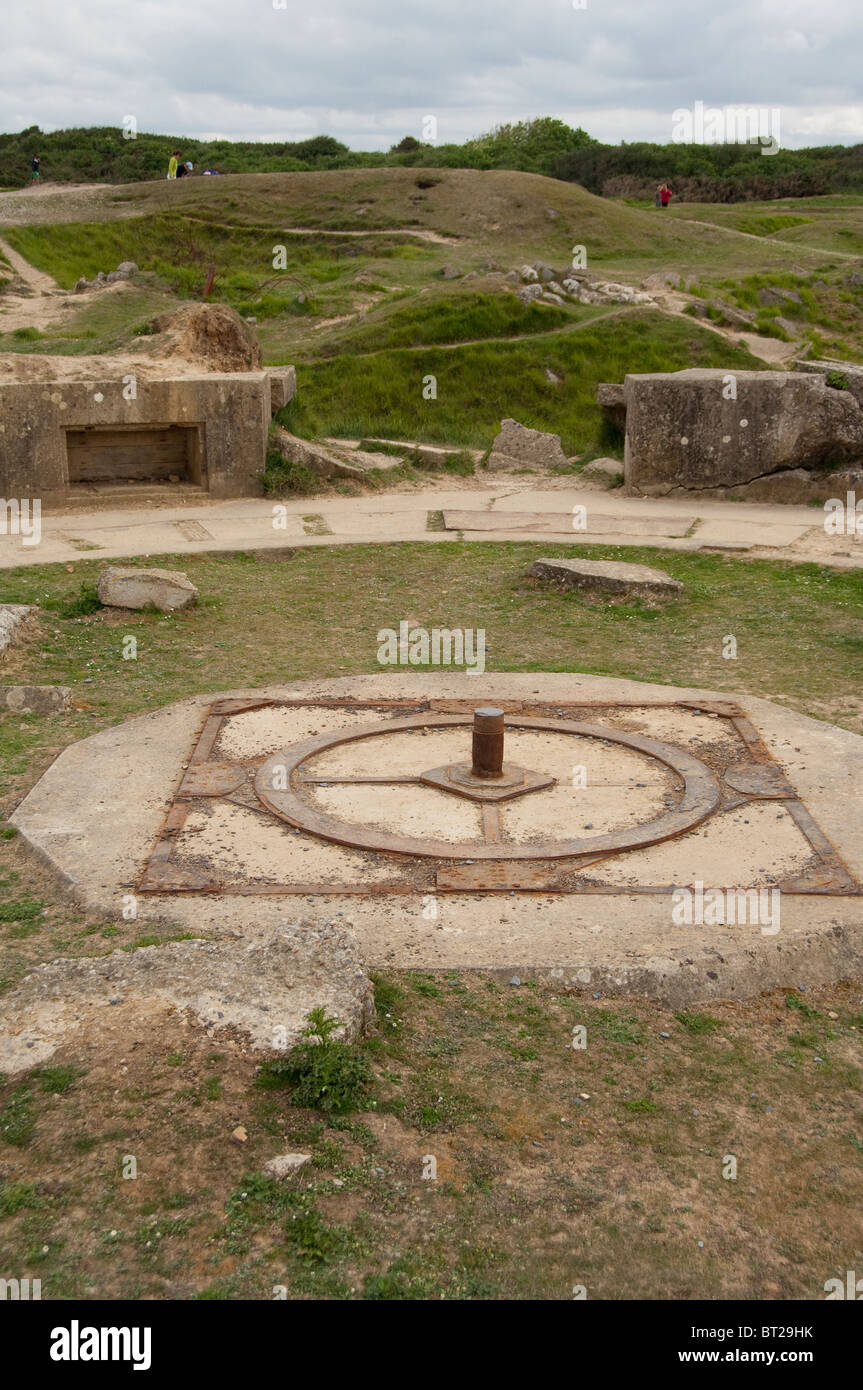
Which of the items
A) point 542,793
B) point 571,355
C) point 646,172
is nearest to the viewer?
point 542,793

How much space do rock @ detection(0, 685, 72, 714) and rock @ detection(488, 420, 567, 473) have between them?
8660mm

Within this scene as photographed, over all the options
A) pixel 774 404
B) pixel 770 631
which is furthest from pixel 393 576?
pixel 774 404

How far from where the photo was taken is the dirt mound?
13797 millimetres

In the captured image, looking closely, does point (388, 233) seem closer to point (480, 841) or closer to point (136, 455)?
point (136, 455)

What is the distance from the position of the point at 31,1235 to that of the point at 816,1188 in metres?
2.00

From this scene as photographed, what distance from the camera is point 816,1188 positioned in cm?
354

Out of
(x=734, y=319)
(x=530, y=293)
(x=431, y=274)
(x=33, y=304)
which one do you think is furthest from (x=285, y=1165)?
(x=431, y=274)

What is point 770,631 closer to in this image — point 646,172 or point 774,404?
point 774,404

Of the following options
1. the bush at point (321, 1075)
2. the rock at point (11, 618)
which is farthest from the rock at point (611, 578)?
the bush at point (321, 1075)

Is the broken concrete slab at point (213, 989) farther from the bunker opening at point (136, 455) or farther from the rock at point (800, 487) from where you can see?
the rock at point (800, 487)

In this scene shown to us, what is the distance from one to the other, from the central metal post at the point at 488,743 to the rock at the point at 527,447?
31.4 feet

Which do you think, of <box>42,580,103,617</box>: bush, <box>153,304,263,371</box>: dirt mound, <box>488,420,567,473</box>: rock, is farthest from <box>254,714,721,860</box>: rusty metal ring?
<box>488,420,567,473</box>: rock

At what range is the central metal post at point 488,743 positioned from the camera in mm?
5891

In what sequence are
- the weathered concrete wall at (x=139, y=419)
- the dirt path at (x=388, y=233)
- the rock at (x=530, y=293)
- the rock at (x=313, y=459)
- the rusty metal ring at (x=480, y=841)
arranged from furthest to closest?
the dirt path at (x=388, y=233) → the rock at (x=530, y=293) → the rock at (x=313, y=459) → the weathered concrete wall at (x=139, y=419) → the rusty metal ring at (x=480, y=841)
